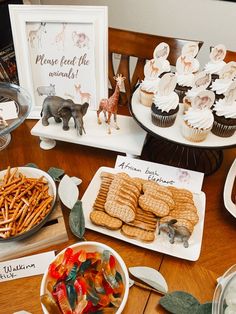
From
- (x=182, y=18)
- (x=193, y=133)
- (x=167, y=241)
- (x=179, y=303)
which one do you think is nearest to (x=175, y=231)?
(x=167, y=241)

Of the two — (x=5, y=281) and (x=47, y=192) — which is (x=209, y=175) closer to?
(x=47, y=192)

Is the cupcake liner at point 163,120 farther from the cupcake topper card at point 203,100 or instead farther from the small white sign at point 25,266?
the small white sign at point 25,266

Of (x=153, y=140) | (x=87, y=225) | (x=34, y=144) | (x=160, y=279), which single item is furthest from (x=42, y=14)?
(x=160, y=279)

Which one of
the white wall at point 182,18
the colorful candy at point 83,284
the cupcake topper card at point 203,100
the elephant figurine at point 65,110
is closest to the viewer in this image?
the colorful candy at point 83,284

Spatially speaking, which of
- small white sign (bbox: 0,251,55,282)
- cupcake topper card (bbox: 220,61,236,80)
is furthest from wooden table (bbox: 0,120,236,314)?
cupcake topper card (bbox: 220,61,236,80)

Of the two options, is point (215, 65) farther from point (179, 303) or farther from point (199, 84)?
point (179, 303)

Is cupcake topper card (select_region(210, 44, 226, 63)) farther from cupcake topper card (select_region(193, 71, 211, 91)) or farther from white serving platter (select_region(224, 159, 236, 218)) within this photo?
white serving platter (select_region(224, 159, 236, 218))

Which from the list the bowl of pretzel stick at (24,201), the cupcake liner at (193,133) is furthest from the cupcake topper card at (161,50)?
the bowl of pretzel stick at (24,201)

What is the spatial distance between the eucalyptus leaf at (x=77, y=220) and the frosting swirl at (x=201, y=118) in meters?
0.33

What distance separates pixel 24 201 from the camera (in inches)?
25.7

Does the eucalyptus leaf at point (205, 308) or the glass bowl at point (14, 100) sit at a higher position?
the glass bowl at point (14, 100)

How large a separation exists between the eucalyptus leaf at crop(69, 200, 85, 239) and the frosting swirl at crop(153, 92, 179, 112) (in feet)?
1.03

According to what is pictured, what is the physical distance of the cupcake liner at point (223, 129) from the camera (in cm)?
74

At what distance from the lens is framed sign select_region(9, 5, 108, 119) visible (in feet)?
2.79
